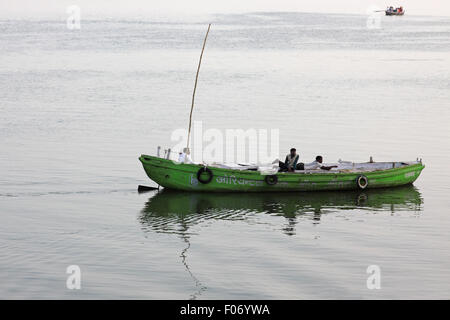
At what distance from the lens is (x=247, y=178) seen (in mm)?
24297

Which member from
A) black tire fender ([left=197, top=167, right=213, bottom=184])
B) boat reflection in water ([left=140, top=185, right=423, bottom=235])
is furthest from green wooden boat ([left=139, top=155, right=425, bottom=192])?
boat reflection in water ([left=140, top=185, right=423, bottom=235])

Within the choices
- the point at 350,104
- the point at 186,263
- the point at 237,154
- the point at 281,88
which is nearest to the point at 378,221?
the point at 186,263

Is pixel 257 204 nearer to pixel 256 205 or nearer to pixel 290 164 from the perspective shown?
pixel 256 205

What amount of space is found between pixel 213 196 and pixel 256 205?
1.43 meters

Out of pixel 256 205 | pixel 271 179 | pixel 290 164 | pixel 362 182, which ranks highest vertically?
pixel 290 164

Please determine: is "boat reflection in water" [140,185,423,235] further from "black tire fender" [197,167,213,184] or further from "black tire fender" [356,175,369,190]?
"black tire fender" [197,167,213,184]

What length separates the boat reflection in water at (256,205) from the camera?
2217cm

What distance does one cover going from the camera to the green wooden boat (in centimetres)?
2411

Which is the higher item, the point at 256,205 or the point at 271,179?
the point at 271,179

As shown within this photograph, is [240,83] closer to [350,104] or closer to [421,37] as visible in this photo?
[350,104]

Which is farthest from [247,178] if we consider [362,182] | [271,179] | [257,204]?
[362,182]

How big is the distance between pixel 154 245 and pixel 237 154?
11.0 metres

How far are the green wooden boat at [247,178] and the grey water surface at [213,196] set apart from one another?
0.36 m

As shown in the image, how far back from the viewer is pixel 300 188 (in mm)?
24703
